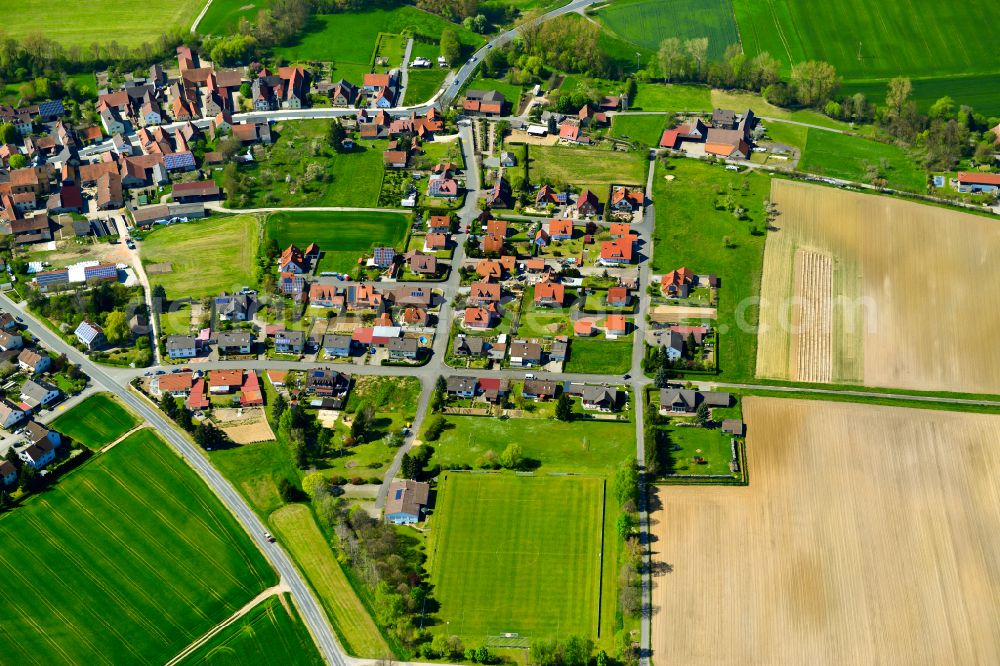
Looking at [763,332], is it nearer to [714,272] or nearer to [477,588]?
[714,272]

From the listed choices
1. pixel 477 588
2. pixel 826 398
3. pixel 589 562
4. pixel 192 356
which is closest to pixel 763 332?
pixel 826 398

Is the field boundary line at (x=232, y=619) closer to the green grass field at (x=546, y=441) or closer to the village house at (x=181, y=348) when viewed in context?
the green grass field at (x=546, y=441)

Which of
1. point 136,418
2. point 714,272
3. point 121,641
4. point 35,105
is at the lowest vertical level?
point 121,641

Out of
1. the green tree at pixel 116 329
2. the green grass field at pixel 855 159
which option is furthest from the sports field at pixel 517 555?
the green grass field at pixel 855 159

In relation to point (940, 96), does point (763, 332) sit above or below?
below

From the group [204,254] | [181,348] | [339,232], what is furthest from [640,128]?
[181,348]

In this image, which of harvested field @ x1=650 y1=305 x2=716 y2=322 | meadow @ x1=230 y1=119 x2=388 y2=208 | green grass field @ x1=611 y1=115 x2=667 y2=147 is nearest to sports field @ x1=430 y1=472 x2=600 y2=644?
harvested field @ x1=650 y1=305 x2=716 y2=322
